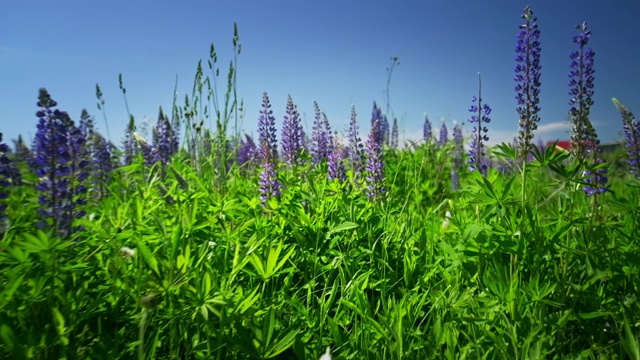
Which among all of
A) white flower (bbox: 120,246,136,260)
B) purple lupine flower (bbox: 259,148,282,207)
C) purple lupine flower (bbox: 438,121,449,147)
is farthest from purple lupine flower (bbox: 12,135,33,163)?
purple lupine flower (bbox: 438,121,449,147)

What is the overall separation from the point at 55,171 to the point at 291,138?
7.19 feet

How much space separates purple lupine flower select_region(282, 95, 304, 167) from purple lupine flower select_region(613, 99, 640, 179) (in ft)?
8.72

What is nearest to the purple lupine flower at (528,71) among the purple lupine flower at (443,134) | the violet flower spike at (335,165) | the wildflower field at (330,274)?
the wildflower field at (330,274)

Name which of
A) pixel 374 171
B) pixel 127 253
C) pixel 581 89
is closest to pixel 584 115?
pixel 581 89

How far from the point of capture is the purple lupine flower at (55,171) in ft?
7.70

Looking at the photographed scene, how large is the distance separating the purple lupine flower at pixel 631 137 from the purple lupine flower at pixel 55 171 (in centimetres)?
369

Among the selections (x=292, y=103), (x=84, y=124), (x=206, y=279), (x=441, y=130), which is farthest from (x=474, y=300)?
(x=441, y=130)

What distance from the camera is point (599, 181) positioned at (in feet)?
8.80

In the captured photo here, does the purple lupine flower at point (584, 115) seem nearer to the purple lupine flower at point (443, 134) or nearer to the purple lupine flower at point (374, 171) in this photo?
the purple lupine flower at point (374, 171)

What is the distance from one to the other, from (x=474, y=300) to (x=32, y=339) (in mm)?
1773

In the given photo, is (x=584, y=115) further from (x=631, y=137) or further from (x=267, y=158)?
(x=267, y=158)

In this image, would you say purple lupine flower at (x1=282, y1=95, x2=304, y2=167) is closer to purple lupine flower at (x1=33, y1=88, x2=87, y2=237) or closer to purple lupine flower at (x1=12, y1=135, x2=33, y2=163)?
purple lupine flower at (x1=33, y1=88, x2=87, y2=237)

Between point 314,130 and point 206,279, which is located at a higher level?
point 314,130

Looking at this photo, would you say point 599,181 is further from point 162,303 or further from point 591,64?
point 162,303
